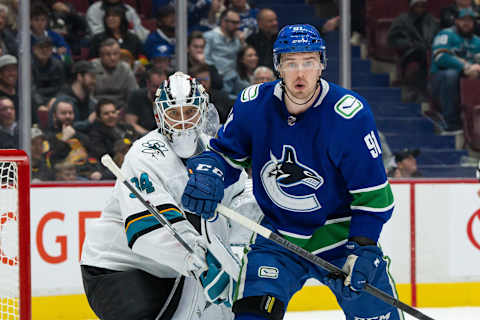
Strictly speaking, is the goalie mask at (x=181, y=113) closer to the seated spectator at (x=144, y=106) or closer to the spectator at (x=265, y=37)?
the seated spectator at (x=144, y=106)

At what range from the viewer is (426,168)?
5148 mm

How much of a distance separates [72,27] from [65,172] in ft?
2.95

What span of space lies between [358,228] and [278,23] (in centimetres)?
321

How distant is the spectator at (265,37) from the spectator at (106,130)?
0.90 m


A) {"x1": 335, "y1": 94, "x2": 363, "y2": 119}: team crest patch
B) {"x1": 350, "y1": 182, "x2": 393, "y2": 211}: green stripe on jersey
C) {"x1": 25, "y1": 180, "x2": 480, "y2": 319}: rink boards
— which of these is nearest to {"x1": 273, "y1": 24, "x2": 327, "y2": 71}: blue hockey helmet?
{"x1": 335, "y1": 94, "x2": 363, "y2": 119}: team crest patch

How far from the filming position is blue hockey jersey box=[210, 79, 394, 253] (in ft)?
7.23

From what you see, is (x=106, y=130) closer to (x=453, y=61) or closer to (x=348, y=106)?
(x=453, y=61)

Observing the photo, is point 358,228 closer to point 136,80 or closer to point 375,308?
point 375,308

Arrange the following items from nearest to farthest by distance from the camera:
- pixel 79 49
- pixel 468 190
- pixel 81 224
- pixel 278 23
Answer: pixel 81 224
pixel 468 190
pixel 79 49
pixel 278 23

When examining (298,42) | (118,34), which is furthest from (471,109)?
(298,42)

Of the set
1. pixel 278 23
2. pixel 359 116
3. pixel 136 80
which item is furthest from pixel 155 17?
pixel 359 116

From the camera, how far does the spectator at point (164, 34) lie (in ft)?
16.2

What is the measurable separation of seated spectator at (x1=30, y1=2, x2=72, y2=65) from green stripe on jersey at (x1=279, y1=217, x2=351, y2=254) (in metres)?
2.78

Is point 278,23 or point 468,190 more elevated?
point 278,23
